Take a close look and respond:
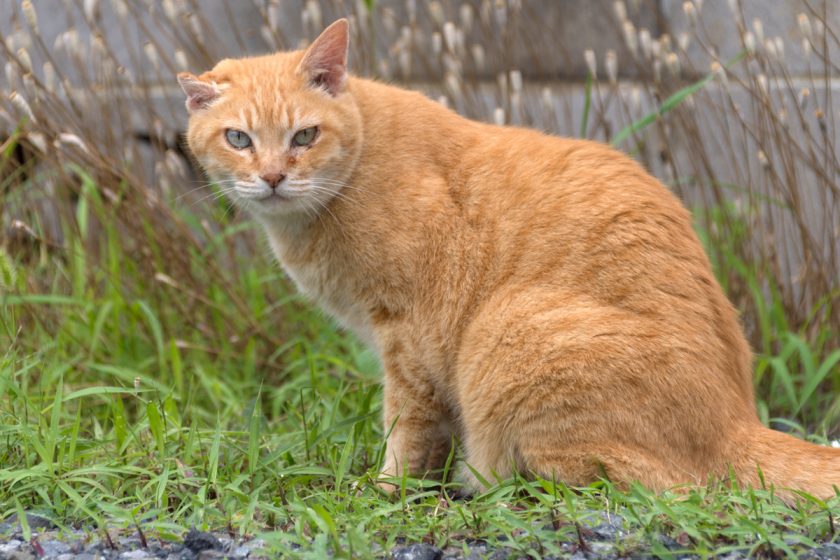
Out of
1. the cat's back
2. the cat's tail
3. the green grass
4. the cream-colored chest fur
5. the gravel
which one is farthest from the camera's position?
the cream-colored chest fur

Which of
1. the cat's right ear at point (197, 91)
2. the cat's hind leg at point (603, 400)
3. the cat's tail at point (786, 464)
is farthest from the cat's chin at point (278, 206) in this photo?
the cat's tail at point (786, 464)

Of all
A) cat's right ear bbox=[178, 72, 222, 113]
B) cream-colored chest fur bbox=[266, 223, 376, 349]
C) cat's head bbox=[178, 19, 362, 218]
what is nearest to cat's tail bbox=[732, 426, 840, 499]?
cream-colored chest fur bbox=[266, 223, 376, 349]

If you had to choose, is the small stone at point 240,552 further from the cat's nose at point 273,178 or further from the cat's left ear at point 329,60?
the cat's left ear at point 329,60

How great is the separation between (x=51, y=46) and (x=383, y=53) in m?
1.87

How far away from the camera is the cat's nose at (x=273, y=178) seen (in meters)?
2.99

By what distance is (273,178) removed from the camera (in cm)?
299

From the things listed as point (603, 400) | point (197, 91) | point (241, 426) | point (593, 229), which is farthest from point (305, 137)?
point (603, 400)

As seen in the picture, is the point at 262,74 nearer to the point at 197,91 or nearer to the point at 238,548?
the point at 197,91

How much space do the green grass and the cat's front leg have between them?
0.21 feet

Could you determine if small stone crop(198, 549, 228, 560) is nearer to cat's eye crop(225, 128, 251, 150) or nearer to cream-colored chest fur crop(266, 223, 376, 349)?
cream-colored chest fur crop(266, 223, 376, 349)

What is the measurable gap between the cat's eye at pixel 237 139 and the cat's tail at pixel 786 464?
5.56 feet

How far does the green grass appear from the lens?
2.34m

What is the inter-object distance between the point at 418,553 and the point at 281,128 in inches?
55.8

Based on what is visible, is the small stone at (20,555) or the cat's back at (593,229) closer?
the small stone at (20,555)
